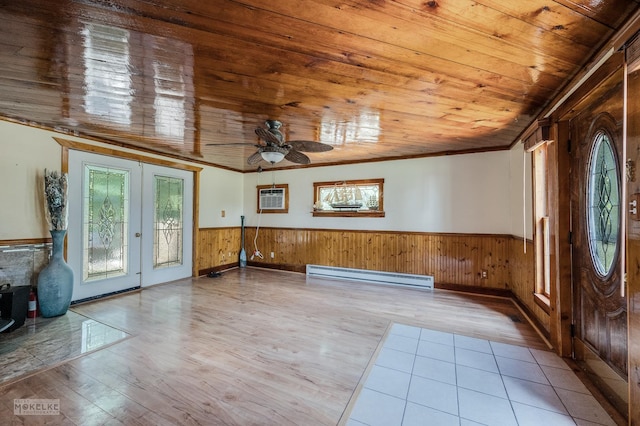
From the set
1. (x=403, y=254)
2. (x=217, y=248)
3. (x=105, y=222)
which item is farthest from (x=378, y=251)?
(x=105, y=222)

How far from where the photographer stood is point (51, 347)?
2.37 meters

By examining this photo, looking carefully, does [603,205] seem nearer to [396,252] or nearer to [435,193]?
[435,193]

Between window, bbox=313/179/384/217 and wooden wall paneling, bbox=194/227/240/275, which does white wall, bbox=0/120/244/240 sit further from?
window, bbox=313/179/384/217

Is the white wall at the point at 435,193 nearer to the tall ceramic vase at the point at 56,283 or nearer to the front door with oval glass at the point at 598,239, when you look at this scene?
the front door with oval glass at the point at 598,239

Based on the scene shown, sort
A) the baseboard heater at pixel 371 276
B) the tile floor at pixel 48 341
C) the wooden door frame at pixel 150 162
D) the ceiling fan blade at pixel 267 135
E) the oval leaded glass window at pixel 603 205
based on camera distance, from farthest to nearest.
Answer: the baseboard heater at pixel 371 276, the wooden door frame at pixel 150 162, the ceiling fan blade at pixel 267 135, the tile floor at pixel 48 341, the oval leaded glass window at pixel 603 205

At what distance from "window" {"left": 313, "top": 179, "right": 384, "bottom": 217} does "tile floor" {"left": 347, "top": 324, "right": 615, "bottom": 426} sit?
111 inches

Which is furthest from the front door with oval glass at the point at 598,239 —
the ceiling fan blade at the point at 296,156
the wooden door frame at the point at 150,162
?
the wooden door frame at the point at 150,162

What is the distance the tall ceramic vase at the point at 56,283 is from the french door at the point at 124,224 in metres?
0.31

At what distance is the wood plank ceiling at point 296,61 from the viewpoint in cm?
132

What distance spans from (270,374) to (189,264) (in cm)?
372

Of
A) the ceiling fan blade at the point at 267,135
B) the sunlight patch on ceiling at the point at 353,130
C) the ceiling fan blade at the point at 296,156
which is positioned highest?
the sunlight patch on ceiling at the point at 353,130

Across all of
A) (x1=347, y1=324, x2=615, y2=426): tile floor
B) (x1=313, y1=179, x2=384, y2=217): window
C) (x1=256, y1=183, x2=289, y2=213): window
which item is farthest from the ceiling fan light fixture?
(x1=256, y1=183, x2=289, y2=213): window

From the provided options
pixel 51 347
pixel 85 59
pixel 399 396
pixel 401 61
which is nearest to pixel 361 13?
pixel 401 61

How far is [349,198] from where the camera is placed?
17.1 feet
